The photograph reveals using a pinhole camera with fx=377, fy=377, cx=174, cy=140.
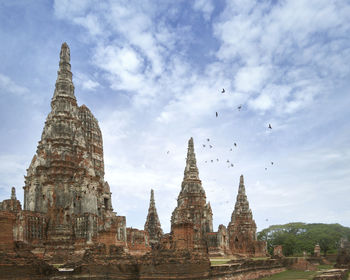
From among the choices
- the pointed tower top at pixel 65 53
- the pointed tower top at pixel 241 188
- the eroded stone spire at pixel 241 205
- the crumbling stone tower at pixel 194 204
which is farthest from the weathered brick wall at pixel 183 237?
the pointed tower top at pixel 241 188

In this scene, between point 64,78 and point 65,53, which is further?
point 65,53

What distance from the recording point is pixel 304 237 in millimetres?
74250

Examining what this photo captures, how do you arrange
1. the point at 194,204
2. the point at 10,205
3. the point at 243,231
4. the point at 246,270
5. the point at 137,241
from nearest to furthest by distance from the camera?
the point at 246,270 < the point at 10,205 < the point at 137,241 < the point at 194,204 < the point at 243,231

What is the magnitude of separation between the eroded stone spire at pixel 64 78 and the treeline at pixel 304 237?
47.8 meters

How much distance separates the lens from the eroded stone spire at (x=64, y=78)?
35966 mm

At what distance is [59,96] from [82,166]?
7.08 m

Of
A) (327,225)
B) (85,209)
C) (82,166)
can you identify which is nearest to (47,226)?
(85,209)

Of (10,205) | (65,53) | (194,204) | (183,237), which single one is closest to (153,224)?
(194,204)

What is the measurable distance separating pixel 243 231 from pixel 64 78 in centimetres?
3116

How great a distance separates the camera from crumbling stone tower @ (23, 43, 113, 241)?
31438 millimetres

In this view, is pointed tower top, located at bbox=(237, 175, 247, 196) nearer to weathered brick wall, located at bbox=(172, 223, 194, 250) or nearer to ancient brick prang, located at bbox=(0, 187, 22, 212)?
ancient brick prang, located at bbox=(0, 187, 22, 212)

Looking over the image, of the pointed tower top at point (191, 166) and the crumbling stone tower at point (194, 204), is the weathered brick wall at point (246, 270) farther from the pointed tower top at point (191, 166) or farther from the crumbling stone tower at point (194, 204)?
the pointed tower top at point (191, 166)

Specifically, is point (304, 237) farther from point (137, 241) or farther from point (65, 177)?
point (65, 177)

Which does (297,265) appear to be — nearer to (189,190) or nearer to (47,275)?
(189,190)
